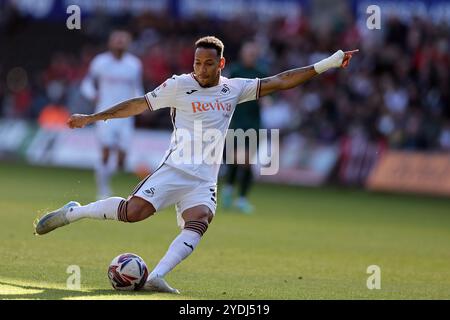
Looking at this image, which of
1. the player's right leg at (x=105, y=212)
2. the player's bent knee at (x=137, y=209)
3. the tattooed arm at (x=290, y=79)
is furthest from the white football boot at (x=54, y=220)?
the tattooed arm at (x=290, y=79)

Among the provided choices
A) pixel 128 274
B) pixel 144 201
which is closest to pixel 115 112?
pixel 144 201

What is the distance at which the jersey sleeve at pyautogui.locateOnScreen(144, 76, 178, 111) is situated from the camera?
9.72 meters

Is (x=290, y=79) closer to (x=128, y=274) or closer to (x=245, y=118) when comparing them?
(x=128, y=274)

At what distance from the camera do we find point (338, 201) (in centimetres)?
2130

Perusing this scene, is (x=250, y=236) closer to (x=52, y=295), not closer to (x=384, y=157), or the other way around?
(x=52, y=295)

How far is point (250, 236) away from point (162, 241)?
1.57 m

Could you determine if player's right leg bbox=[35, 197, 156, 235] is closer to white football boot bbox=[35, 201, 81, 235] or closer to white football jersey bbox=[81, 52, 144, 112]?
white football boot bbox=[35, 201, 81, 235]

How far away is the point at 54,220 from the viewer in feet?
32.9

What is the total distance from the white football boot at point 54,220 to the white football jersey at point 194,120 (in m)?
1.11

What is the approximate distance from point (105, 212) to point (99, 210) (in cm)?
7

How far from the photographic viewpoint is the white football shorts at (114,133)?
59.6 feet

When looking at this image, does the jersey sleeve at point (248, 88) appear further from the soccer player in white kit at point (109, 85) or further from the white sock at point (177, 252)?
the soccer player in white kit at point (109, 85)

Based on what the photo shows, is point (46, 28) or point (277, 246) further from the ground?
point (46, 28)

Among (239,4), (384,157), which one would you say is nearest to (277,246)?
(384,157)
